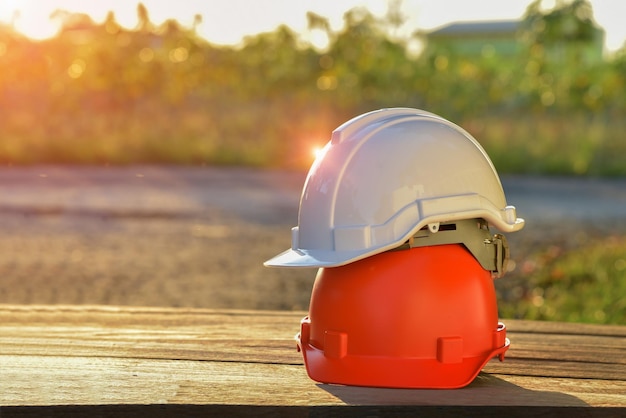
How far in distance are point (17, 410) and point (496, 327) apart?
1.02 meters

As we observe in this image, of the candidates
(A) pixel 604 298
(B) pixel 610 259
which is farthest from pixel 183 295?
(B) pixel 610 259

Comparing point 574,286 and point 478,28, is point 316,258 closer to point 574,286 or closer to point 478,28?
point 574,286

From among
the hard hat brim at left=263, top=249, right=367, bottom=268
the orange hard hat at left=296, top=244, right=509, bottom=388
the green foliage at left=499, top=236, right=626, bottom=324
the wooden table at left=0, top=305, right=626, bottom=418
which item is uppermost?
the hard hat brim at left=263, top=249, right=367, bottom=268

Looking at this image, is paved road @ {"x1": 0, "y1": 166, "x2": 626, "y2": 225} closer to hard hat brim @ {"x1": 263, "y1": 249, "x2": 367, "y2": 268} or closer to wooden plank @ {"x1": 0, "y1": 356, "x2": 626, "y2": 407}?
wooden plank @ {"x1": 0, "y1": 356, "x2": 626, "y2": 407}

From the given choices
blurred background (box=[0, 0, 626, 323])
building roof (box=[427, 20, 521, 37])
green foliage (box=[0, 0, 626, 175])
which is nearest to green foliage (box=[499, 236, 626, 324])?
blurred background (box=[0, 0, 626, 323])

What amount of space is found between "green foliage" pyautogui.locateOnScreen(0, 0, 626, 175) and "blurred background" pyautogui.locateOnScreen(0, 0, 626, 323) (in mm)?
38

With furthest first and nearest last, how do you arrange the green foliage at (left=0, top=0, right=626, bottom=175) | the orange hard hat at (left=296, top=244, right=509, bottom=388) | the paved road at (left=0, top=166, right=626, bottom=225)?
the green foliage at (left=0, top=0, right=626, bottom=175), the paved road at (left=0, top=166, right=626, bottom=225), the orange hard hat at (left=296, top=244, right=509, bottom=388)

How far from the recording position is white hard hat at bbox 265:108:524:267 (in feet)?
6.15

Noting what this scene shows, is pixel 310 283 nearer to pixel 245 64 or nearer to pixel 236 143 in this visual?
pixel 236 143

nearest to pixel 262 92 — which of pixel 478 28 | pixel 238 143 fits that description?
pixel 238 143

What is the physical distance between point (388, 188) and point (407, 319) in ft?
0.91

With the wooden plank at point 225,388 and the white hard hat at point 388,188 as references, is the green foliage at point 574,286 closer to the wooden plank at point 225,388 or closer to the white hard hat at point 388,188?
the wooden plank at point 225,388

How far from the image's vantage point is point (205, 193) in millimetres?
11320

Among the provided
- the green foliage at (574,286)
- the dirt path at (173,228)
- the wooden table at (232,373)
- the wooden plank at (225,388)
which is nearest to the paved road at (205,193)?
the dirt path at (173,228)
